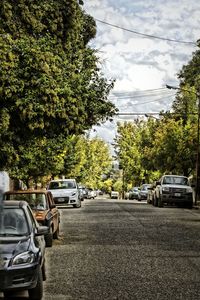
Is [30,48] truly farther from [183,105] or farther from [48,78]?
[183,105]

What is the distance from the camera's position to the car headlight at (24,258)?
9.21 m

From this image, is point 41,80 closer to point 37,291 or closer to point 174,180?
point 37,291

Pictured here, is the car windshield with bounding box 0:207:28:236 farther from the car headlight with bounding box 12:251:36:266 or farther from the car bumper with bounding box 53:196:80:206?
the car bumper with bounding box 53:196:80:206

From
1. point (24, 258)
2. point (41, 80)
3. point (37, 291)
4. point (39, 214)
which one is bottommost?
point (37, 291)

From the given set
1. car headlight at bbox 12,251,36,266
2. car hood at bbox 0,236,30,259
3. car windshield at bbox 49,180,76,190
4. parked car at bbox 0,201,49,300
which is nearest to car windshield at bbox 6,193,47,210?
parked car at bbox 0,201,49,300

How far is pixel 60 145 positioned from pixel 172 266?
23.7 m

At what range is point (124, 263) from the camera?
45.6ft

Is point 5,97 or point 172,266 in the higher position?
point 5,97

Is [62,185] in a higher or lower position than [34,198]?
higher

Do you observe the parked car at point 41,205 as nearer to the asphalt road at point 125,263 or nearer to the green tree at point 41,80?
the asphalt road at point 125,263

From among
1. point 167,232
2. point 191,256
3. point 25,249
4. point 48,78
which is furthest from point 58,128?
point 25,249

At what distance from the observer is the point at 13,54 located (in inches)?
753

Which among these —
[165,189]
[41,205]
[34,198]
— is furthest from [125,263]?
[165,189]

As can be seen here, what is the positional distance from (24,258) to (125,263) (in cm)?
486
